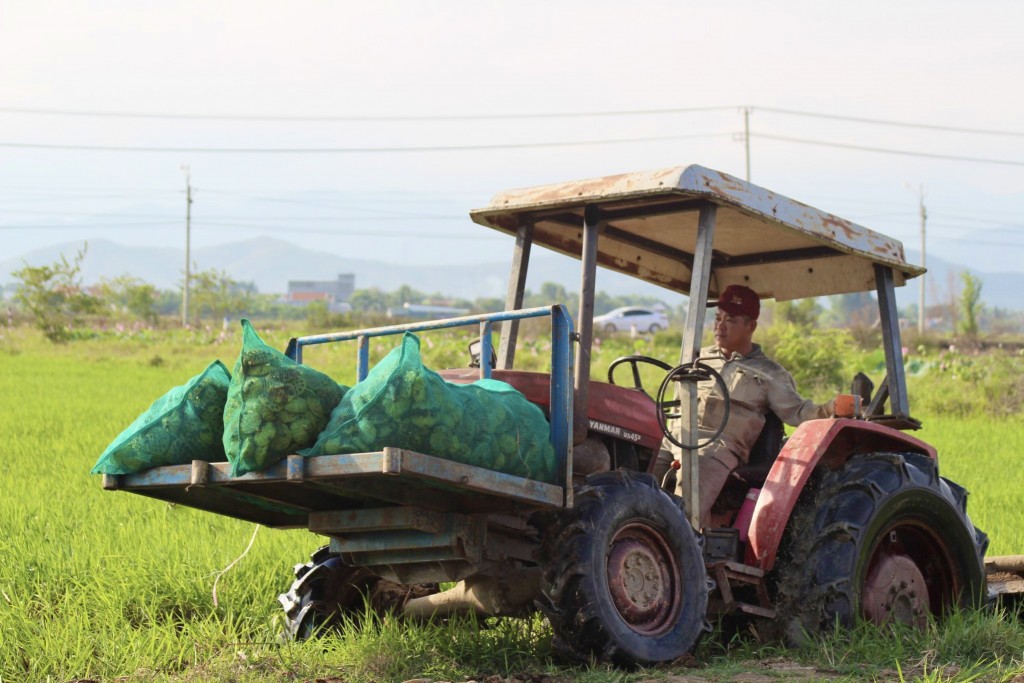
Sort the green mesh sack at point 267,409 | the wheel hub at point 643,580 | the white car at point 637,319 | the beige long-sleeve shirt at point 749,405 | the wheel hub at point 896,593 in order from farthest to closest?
the white car at point 637,319
the beige long-sleeve shirt at point 749,405
the wheel hub at point 896,593
the wheel hub at point 643,580
the green mesh sack at point 267,409

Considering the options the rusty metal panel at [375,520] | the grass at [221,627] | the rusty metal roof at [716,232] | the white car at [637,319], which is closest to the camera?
the rusty metal panel at [375,520]

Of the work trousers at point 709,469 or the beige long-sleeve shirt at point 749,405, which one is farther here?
the beige long-sleeve shirt at point 749,405

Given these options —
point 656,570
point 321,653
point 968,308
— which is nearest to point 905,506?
point 656,570

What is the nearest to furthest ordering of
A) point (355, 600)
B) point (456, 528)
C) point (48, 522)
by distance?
point (456, 528) < point (355, 600) < point (48, 522)

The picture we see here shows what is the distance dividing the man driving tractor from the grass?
84cm

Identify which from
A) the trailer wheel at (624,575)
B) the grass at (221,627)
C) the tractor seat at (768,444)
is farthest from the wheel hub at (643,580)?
the tractor seat at (768,444)

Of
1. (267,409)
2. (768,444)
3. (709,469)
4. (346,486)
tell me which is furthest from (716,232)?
(267,409)

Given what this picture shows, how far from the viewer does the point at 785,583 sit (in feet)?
20.3

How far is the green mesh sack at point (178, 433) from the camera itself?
205 inches

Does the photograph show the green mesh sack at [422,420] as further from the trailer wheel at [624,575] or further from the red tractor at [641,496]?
the trailer wheel at [624,575]

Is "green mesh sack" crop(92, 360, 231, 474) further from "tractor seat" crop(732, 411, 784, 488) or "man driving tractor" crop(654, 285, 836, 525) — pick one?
"tractor seat" crop(732, 411, 784, 488)

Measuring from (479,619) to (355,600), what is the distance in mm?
634

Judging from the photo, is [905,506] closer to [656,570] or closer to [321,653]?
[656,570]

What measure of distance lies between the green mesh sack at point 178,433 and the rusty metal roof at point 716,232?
1804 millimetres
